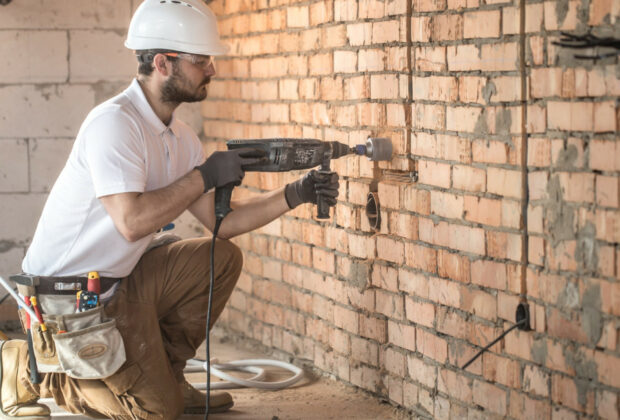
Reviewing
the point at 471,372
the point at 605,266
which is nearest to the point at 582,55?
the point at 605,266

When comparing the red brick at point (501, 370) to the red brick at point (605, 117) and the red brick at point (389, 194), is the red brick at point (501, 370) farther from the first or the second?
the red brick at point (605, 117)

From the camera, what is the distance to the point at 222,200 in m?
2.85

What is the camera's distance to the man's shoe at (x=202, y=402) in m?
3.03

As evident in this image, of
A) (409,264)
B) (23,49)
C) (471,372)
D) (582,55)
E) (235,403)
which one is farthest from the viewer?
(23,49)

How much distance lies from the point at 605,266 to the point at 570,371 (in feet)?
1.04

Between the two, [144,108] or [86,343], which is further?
[144,108]

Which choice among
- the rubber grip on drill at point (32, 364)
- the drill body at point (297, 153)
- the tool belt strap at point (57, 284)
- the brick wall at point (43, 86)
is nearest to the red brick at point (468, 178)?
the drill body at point (297, 153)

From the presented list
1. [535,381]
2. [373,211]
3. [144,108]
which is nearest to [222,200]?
[144,108]

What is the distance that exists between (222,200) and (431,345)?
0.81 meters

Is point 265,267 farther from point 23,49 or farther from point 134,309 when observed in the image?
point 23,49

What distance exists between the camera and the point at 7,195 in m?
4.08

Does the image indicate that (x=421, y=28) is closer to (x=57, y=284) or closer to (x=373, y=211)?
(x=373, y=211)

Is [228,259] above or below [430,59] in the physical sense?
below

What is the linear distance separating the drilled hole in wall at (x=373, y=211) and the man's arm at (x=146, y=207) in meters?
0.63
